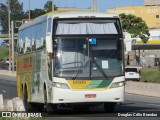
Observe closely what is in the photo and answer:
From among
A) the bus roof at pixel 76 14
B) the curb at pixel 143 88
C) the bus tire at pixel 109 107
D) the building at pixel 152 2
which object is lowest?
the curb at pixel 143 88

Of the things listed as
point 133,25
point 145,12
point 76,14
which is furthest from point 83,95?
point 145,12

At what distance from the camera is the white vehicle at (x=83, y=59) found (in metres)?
18.7

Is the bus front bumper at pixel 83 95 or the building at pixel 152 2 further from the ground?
the building at pixel 152 2

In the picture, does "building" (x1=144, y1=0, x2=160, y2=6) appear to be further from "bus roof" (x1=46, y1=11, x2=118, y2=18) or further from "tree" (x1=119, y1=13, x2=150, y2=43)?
"bus roof" (x1=46, y1=11, x2=118, y2=18)

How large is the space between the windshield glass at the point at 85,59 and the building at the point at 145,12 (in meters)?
121

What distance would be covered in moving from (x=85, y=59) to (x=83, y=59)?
0.06m

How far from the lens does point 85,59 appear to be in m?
18.8

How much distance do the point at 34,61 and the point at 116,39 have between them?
392 cm

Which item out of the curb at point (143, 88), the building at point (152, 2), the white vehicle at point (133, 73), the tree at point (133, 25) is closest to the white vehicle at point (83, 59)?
the curb at point (143, 88)

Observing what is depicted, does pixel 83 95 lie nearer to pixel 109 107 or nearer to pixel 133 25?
pixel 109 107

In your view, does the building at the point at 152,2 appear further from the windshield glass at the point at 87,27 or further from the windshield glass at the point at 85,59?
the windshield glass at the point at 85,59

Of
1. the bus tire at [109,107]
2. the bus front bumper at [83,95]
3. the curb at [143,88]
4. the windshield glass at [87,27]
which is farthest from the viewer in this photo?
the curb at [143,88]

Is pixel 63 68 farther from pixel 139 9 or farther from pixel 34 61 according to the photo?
pixel 139 9

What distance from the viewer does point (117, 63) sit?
18953 millimetres
